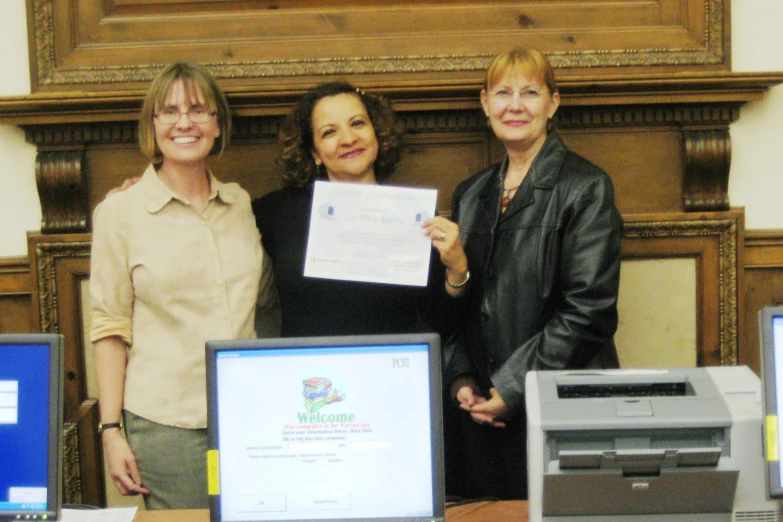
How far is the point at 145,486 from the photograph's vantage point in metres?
2.11

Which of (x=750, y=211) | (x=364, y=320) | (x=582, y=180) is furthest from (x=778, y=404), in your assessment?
(x=750, y=211)

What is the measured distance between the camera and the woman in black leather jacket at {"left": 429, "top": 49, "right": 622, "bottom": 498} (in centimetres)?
205

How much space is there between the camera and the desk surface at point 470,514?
1.77 metres

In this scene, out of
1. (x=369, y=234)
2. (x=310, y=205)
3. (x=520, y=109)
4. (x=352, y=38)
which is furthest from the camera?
(x=352, y=38)

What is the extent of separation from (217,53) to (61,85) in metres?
0.46

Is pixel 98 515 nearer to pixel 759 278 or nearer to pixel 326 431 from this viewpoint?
pixel 326 431

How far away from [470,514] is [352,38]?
1.41m

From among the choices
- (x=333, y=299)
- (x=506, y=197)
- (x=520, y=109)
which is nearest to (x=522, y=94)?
(x=520, y=109)

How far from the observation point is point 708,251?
8.61ft

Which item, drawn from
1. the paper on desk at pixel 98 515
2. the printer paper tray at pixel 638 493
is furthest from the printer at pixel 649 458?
the paper on desk at pixel 98 515

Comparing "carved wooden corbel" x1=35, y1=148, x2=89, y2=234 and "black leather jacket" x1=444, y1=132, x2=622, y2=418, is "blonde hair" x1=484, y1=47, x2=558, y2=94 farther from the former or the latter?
"carved wooden corbel" x1=35, y1=148, x2=89, y2=234

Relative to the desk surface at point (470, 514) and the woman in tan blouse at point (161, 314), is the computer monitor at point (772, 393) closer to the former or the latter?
the desk surface at point (470, 514)

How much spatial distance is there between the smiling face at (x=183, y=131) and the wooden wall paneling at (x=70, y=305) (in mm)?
615

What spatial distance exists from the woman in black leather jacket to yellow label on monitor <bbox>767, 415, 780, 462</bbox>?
1.89 ft
